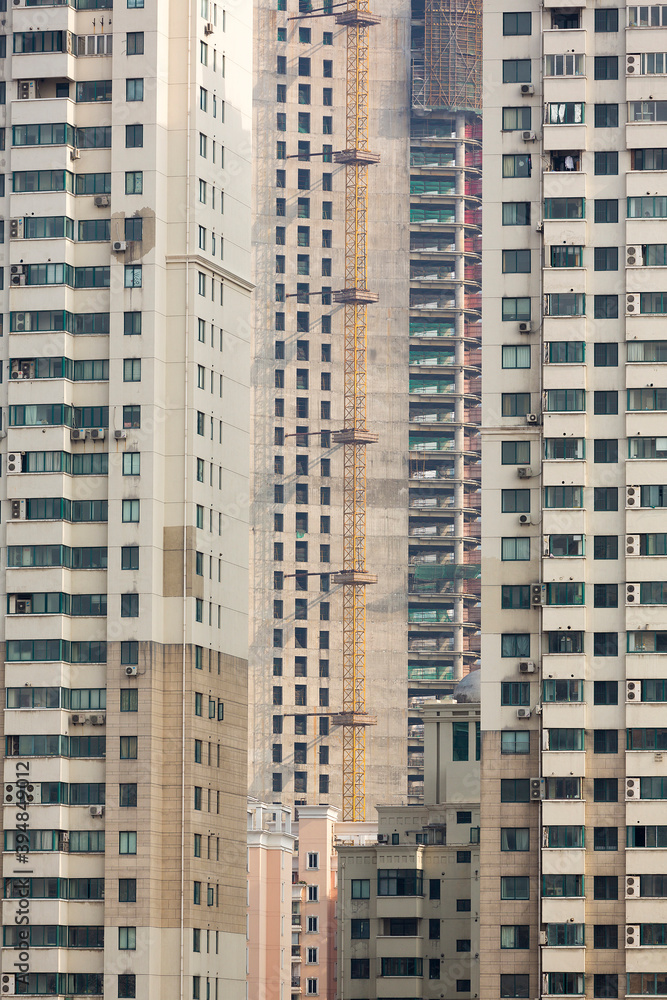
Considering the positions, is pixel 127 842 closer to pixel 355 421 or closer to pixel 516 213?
pixel 516 213

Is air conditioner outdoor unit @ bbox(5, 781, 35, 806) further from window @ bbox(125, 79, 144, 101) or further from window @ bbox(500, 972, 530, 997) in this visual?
window @ bbox(125, 79, 144, 101)

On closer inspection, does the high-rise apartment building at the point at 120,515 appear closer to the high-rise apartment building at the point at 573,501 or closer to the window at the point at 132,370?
the window at the point at 132,370

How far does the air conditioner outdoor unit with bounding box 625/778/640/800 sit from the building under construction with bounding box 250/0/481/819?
302ft

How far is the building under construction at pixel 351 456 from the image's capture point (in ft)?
618

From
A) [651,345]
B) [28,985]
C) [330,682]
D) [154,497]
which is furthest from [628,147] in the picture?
[330,682]

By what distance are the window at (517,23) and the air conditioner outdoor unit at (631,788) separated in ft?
113

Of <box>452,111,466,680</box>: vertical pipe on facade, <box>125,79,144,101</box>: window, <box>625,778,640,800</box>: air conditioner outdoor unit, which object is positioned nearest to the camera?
<box>625,778,640,800</box>: air conditioner outdoor unit

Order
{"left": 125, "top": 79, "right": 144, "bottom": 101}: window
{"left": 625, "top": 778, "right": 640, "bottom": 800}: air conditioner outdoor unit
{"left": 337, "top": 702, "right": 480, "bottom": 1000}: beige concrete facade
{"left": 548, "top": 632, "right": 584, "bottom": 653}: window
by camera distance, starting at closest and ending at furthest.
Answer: {"left": 625, "top": 778, "right": 640, "bottom": 800}: air conditioner outdoor unit, {"left": 548, "top": 632, "right": 584, "bottom": 653}: window, {"left": 125, "top": 79, "right": 144, "bottom": 101}: window, {"left": 337, "top": 702, "right": 480, "bottom": 1000}: beige concrete facade

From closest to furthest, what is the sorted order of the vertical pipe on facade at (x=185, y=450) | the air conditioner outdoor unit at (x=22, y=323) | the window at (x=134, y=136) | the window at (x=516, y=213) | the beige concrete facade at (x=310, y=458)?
the vertical pipe on facade at (x=185, y=450), the window at (x=516, y=213), the air conditioner outdoor unit at (x=22, y=323), the window at (x=134, y=136), the beige concrete facade at (x=310, y=458)

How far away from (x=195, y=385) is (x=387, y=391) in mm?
93865

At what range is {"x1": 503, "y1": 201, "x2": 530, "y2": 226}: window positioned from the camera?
325ft

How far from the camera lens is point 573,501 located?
96.4m

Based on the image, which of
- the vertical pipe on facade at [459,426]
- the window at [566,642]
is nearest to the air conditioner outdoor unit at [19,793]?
the window at [566,642]

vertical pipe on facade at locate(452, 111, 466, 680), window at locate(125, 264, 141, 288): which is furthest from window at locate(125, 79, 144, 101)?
vertical pipe on facade at locate(452, 111, 466, 680)
